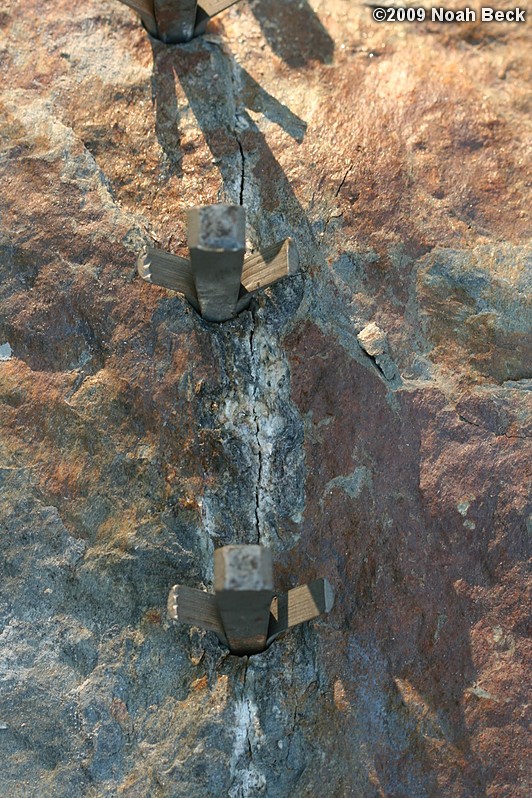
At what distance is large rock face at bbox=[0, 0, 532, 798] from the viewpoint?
134 inches

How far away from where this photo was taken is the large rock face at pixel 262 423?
342cm

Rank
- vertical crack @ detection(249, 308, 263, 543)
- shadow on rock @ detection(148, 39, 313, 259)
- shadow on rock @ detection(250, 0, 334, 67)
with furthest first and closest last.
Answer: shadow on rock @ detection(250, 0, 334, 67)
shadow on rock @ detection(148, 39, 313, 259)
vertical crack @ detection(249, 308, 263, 543)

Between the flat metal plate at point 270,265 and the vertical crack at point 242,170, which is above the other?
the vertical crack at point 242,170

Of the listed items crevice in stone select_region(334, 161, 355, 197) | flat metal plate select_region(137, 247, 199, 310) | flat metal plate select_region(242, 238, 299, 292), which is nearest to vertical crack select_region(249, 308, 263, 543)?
flat metal plate select_region(242, 238, 299, 292)

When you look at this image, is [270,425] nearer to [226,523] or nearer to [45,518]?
[226,523]

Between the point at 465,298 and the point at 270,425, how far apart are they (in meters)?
1.15

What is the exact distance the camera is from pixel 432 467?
368 cm

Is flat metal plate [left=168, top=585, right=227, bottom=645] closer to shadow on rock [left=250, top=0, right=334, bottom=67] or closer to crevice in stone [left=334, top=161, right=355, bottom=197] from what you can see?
crevice in stone [left=334, top=161, right=355, bottom=197]

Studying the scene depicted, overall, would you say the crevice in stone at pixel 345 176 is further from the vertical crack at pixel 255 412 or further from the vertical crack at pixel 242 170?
the vertical crack at pixel 255 412

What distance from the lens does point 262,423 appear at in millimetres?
3660

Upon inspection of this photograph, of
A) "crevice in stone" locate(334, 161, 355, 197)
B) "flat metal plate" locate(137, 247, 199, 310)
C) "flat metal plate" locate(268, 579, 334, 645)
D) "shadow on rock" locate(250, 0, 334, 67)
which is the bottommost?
"flat metal plate" locate(268, 579, 334, 645)

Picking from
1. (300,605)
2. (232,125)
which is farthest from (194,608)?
(232,125)

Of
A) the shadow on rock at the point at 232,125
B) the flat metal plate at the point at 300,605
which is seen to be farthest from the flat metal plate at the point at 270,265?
the flat metal plate at the point at 300,605

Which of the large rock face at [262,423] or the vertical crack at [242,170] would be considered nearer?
the large rock face at [262,423]
